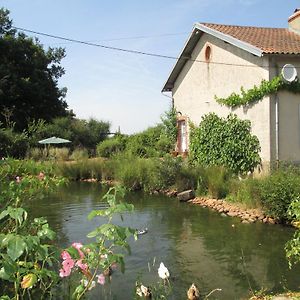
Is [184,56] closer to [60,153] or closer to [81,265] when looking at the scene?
[60,153]

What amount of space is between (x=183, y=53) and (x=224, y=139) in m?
5.32

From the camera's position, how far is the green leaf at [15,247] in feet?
7.56

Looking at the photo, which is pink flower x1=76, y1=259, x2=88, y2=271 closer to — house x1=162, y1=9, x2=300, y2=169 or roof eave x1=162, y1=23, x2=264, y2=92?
house x1=162, y1=9, x2=300, y2=169

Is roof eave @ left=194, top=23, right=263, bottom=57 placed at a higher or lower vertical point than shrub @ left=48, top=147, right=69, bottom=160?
higher

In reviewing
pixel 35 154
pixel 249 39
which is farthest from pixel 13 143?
pixel 249 39

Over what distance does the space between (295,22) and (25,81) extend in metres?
21.2

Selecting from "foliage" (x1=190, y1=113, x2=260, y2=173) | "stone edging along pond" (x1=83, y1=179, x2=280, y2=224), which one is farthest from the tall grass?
"foliage" (x1=190, y1=113, x2=260, y2=173)

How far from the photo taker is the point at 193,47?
19.9 m

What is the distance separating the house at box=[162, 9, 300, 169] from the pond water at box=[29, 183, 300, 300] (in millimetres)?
3912

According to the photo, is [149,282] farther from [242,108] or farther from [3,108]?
[3,108]

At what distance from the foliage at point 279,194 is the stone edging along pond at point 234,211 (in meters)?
0.24

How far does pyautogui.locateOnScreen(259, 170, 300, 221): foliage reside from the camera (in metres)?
10.3

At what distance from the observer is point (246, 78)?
16.0m

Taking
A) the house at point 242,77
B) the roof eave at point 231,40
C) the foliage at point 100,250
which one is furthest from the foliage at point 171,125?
the foliage at point 100,250
